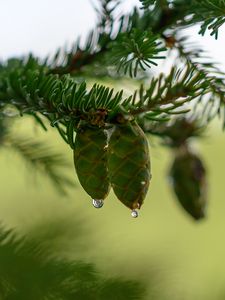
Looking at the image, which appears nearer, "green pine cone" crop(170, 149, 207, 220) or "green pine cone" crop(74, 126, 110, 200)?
"green pine cone" crop(74, 126, 110, 200)

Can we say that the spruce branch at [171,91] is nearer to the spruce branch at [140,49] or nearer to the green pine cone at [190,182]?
the spruce branch at [140,49]

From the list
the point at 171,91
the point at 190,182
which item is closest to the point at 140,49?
the point at 171,91

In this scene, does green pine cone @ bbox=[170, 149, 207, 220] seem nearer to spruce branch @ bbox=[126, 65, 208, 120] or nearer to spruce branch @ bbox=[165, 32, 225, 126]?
spruce branch @ bbox=[165, 32, 225, 126]

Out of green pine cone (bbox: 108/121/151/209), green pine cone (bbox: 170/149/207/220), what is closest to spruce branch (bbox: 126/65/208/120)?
green pine cone (bbox: 108/121/151/209)

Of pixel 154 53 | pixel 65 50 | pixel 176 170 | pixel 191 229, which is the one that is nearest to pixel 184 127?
pixel 176 170

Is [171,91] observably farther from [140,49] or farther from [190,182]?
[190,182]

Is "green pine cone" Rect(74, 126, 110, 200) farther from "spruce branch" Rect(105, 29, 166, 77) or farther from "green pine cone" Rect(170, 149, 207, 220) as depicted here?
"green pine cone" Rect(170, 149, 207, 220)

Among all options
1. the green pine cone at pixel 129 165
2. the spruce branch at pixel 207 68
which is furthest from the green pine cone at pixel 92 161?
the spruce branch at pixel 207 68

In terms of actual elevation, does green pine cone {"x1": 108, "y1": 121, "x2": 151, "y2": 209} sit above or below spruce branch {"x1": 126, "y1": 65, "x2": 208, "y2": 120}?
below

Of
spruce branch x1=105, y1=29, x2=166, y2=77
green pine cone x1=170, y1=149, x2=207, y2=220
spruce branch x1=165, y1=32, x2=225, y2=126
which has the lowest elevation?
green pine cone x1=170, y1=149, x2=207, y2=220
